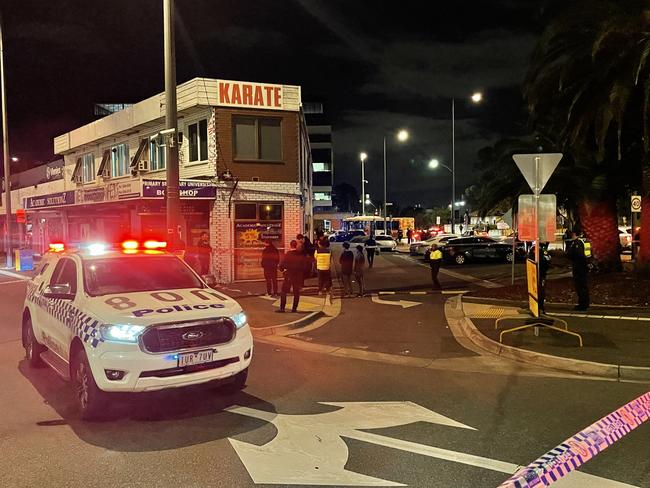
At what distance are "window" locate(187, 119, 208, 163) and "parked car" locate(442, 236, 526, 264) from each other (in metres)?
14.0

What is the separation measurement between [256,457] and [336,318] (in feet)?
25.0

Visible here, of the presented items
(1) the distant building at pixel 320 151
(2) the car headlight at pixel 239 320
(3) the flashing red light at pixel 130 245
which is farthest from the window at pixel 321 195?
(2) the car headlight at pixel 239 320

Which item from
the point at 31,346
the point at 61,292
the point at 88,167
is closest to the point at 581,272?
the point at 61,292

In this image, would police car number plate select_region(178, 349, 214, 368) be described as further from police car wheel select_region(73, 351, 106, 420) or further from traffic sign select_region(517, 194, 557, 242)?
traffic sign select_region(517, 194, 557, 242)

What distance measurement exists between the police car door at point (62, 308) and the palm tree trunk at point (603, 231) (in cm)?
1533

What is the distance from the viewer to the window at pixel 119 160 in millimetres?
23536

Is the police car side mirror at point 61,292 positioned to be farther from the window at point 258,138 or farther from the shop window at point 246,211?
the window at point 258,138

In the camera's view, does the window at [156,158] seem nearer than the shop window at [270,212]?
No

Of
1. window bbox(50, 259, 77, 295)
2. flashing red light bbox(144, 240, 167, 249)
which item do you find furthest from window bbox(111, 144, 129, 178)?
window bbox(50, 259, 77, 295)

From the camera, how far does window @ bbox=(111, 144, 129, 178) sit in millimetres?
23536

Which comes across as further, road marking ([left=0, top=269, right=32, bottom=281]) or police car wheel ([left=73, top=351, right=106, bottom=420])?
road marking ([left=0, top=269, right=32, bottom=281])

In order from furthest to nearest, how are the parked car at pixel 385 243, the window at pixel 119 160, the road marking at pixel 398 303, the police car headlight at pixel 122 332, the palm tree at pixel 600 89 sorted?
the parked car at pixel 385 243 < the window at pixel 119 160 < the road marking at pixel 398 303 < the palm tree at pixel 600 89 < the police car headlight at pixel 122 332

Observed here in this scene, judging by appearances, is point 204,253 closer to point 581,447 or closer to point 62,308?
point 62,308

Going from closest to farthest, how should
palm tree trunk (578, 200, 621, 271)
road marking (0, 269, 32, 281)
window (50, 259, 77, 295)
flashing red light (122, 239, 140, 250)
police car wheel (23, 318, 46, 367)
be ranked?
window (50, 259, 77, 295) → flashing red light (122, 239, 140, 250) → police car wheel (23, 318, 46, 367) → palm tree trunk (578, 200, 621, 271) → road marking (0, 269, 32, 281)
